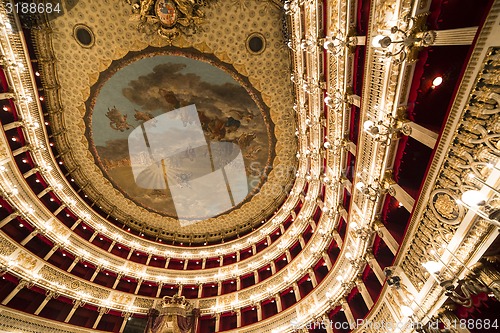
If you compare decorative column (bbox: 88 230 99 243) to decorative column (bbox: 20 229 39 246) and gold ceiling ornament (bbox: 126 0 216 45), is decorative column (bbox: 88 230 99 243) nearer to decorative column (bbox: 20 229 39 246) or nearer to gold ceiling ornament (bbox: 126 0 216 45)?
decorative column (bbox: 20 229 39 246)

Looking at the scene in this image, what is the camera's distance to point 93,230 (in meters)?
19.8

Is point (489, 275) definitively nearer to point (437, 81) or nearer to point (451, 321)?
point (451, 321)

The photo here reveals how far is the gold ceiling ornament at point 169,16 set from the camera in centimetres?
1325

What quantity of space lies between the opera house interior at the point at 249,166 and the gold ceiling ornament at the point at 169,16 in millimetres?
104

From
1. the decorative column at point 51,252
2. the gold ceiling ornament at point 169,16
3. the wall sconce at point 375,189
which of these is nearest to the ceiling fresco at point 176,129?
the gold ceiling ornament at point 169,16

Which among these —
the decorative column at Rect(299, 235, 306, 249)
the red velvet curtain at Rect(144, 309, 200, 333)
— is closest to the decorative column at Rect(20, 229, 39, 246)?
the red velvet curtain at Rect(144, 309, 200, 333)

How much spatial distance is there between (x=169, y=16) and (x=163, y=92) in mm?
5102

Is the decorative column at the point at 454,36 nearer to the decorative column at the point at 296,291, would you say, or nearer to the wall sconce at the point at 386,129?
the wall sconce at the point at 386,129

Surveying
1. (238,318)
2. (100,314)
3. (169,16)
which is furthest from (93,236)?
(169,16)

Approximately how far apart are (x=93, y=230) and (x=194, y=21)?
20541mm

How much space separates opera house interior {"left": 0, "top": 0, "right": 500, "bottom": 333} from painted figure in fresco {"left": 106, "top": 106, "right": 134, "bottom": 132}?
20 cm

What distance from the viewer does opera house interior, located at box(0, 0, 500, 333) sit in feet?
14.9

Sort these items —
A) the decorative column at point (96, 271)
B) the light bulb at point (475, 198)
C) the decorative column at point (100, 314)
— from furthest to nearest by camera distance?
the decorative column at point (96, 271), the decorative column at point (100, 314), the light bulb at point (475, 198)

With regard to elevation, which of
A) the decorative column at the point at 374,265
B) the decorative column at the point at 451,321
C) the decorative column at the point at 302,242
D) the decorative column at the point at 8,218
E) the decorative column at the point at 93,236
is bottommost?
the decorative column at the point at 451,321
